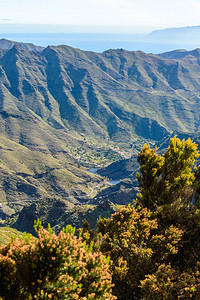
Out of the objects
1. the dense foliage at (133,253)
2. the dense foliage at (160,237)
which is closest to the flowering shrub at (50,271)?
the dense foliage at (133,253)

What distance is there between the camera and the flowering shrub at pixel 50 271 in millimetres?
9789

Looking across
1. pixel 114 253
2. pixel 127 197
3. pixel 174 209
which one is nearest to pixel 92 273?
pixel 114 253

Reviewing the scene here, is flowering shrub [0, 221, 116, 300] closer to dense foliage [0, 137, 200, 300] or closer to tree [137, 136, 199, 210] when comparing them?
dense foliage [0, 137, 200, 300]

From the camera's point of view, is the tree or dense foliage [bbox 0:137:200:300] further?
the tree

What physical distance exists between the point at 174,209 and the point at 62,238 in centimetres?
1463

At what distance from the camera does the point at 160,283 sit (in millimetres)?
15047

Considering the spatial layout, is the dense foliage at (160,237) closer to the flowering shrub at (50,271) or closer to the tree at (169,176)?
the tree at (169,176)

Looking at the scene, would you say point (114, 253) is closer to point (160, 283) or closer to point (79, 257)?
point (160, 283)

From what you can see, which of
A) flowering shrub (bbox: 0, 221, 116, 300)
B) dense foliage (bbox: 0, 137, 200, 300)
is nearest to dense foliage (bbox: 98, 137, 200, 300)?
dense foliage (bbox: 0, 137, 200, 300)

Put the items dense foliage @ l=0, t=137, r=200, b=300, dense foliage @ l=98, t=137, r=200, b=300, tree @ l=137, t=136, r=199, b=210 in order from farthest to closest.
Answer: tree @ l=137, t=136, r=199, b=210, dense foliage @ l=98, t=137, r=200, b=300, dense foliage @ l=0, t=137, r=200, b=300

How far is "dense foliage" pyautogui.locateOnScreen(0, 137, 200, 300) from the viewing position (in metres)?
10.2

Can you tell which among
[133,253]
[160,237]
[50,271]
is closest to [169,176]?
[160,237]

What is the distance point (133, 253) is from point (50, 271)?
29.9 ft

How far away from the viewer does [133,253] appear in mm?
17734
